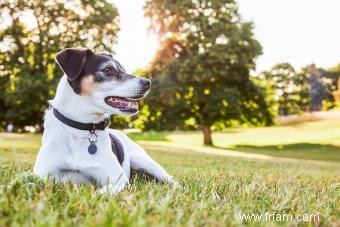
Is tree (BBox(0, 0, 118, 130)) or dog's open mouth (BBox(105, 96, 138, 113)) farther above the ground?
tree (BBox(0, 0, 118, 130))

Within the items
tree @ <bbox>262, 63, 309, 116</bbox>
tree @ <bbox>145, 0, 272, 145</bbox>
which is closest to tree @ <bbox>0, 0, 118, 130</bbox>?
tree @ <bbox>145, 0, 272, 145</bbox>

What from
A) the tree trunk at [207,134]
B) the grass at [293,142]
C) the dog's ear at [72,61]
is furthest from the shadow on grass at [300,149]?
the dog's ear at [72,61]

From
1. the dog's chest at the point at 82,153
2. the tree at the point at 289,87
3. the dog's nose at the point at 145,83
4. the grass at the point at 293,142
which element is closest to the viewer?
the dog's chest at the point at 82,153

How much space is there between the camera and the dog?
5012mm

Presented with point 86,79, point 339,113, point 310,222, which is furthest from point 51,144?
point 339,113

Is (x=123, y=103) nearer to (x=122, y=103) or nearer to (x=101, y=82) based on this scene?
(x=122, y=103)

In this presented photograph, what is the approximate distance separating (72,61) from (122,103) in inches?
27.9

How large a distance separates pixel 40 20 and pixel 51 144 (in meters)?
36.2

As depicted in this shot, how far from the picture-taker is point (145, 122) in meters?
39.5

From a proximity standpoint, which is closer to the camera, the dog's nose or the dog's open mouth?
the dog's open mouth

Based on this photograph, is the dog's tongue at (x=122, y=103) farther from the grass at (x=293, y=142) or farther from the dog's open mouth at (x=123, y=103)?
the grass at (x=293, y=142)

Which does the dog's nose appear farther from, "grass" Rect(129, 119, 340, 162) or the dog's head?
"grass" Rect(129, 119, 340, 162)

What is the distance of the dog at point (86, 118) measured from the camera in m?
5.01

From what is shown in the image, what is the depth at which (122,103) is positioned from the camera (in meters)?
5.46
